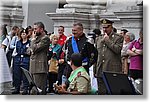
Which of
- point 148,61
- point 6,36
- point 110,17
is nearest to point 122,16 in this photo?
point 110,17

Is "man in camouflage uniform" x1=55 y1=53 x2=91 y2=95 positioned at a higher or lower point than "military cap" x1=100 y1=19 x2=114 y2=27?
lower

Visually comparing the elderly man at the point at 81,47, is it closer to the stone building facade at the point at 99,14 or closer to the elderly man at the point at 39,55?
the stone building facade at the point at 99,14

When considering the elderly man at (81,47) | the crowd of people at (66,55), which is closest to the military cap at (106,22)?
the crowd of people at (66,55)

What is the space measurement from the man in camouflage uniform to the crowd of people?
0.01 m

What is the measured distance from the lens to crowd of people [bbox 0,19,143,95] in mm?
8969

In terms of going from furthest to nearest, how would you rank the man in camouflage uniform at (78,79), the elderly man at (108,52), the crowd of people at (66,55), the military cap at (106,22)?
the military cap at (106,22), the elderly man at (108,52), the crowd of people at (66,55), the man in camouflage uniform at (78,79)

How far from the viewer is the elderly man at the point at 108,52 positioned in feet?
29.8

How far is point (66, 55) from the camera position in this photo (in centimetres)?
929

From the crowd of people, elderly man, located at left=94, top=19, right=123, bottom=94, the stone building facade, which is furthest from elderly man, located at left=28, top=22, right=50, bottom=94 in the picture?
elderly man, located at left=94, top=19, right=123, bottom=94

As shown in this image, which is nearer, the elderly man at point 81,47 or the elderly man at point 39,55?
the elderly man at point 81,47

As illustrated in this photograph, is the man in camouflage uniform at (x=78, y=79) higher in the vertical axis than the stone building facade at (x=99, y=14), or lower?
lower

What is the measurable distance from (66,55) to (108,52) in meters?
0.57

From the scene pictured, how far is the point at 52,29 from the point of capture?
9578 mm

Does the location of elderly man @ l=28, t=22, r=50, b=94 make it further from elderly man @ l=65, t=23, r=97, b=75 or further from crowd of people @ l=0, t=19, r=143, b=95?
elderly man @ l=65, t=23, r=97, b=75
